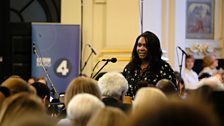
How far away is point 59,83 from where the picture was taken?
8.00m

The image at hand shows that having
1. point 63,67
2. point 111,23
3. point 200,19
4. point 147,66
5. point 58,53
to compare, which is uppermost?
point 200,19

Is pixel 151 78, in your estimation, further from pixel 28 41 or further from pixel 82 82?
pixel 28 41

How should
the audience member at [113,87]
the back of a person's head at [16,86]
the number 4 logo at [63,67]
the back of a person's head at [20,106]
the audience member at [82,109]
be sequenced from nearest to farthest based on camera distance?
the back of a person's head at [20,106] < the audience member at [82,109] < the back of a person's head at [16,86] < the audience member at [113,87] < the number 4 logo at [63,67]

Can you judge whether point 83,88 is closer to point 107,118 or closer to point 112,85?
point 112,85

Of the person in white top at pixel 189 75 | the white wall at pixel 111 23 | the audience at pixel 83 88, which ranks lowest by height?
the person in white top at pixel 189 75

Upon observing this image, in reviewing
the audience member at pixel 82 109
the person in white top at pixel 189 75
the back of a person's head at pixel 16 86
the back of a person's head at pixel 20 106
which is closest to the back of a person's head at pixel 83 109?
the audience member at pixel 82 109

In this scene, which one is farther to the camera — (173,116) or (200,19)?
(200,19)

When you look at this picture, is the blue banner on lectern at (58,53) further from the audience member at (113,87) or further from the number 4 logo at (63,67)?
the audience member at (113,87)

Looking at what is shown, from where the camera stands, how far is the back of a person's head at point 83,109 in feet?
7.54

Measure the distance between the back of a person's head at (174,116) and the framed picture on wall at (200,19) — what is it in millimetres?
10486

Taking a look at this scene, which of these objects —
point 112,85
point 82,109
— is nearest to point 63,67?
point 112,85

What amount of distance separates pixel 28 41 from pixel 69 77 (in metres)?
1.08

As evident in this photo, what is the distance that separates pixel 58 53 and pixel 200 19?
469 centimetres

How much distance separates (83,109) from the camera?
7.65 feet
